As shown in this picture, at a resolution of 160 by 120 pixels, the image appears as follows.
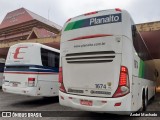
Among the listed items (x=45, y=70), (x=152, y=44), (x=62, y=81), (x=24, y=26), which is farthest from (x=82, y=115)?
(x=24, y=26)

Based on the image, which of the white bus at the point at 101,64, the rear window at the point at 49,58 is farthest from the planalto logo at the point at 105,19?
the rear window at the point at 49,58

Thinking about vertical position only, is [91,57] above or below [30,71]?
above

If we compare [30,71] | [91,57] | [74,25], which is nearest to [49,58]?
[30,71]

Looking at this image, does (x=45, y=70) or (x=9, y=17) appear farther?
(x=9, y=17)

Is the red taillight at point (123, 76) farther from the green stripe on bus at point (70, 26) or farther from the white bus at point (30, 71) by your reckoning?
the white bus at point (30, 71)

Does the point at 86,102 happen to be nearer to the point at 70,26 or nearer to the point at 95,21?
the point at 95,21

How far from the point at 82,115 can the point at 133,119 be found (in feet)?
5.79

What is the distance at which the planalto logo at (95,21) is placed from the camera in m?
6.01

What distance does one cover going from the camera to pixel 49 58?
1064cm

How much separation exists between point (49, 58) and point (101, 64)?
508 cm

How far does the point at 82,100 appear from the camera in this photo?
616cm

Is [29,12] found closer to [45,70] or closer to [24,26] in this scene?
[24,26]

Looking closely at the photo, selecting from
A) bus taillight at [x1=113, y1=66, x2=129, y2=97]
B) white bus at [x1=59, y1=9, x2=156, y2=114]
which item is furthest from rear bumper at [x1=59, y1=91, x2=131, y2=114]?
bus taillight at [x1=113, y1=66, x2=129, y2=97]

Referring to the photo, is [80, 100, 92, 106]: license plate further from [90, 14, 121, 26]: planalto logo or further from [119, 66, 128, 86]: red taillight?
[90, 14, 121, 26]: planalto logo
